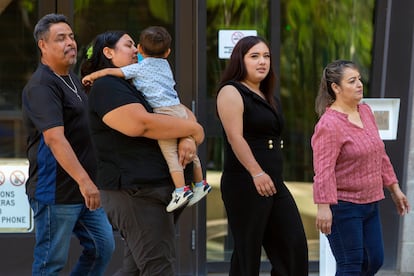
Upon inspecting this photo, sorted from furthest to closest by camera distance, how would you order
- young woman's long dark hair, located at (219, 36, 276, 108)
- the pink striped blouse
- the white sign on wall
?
the white sign on wall < young woman's long dark hair, located at (219, 36, 276, 108) < the pink striped blouse

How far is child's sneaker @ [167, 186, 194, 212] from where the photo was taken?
A: 3156 millimetres

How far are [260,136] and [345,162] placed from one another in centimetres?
46

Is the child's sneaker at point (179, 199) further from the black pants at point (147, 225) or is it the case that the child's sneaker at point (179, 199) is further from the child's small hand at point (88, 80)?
the child's small hand at point (88, 80)

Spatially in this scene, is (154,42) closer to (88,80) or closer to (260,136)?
(88,80)

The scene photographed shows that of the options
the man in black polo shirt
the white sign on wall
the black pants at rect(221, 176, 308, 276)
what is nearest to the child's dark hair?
the man in black polo shirt

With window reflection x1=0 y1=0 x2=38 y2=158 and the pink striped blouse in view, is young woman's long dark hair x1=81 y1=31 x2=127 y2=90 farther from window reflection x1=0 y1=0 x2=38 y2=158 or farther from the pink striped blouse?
window reflection x1=0 y1=0 x2=38 y2=158

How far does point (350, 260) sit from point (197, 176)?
958 mm

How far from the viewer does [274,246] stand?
3805 millimetres

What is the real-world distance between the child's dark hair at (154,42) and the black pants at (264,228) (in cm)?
90

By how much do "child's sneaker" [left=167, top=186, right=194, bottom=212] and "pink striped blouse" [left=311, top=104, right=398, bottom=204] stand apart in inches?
31.0

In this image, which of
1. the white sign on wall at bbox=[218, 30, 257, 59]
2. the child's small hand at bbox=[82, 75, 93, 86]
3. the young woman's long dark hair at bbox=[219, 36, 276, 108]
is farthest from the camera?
the white sign on wall at bbox=[218, 30, 257, 59]

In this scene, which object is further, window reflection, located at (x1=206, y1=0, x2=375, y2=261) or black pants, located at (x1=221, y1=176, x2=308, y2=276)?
window reflection, located at (x1=206, y1=0, x2=375, y2=261)

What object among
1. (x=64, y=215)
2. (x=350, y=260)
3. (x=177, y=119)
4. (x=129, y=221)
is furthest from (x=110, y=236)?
(x=350, y=260)

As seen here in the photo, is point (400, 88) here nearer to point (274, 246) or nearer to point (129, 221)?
point (274, 246)
